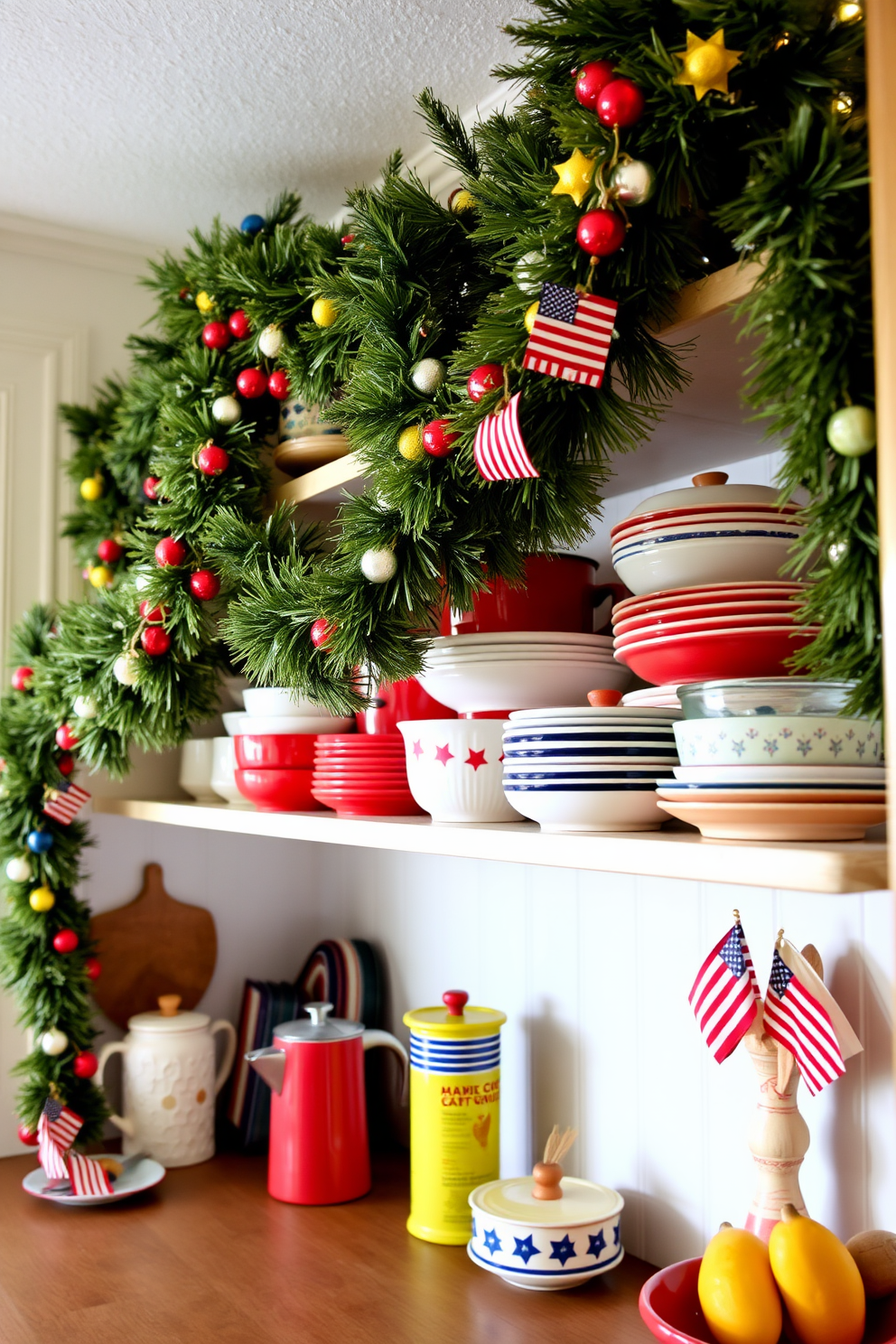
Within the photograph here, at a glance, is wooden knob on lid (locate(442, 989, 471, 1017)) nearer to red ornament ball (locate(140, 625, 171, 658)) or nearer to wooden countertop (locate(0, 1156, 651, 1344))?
wooden countertop (locate(0, 1156, 651, 1344))

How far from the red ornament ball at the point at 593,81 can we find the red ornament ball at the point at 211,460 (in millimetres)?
656

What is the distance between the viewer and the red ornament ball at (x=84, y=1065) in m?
1.49

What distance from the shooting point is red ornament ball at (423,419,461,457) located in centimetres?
80

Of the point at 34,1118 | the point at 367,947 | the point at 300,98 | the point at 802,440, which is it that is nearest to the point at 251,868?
the point at 367,947

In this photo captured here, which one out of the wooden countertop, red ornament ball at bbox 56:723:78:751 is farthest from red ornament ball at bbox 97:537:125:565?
the wooden countertop

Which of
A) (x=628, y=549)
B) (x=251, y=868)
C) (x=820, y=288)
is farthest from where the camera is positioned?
(x=251, y=868)

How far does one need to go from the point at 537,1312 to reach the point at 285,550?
2.56ft

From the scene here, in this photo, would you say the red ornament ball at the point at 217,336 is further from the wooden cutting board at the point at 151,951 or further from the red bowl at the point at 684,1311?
the red bowl at the point at 684,1311

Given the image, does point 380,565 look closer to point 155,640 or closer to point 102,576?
point 155,640

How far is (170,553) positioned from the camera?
125 cm

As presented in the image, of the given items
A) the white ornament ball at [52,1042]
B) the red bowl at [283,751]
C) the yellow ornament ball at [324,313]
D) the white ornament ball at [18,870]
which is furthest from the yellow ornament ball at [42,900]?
the yellow ornament ball at [324,313]

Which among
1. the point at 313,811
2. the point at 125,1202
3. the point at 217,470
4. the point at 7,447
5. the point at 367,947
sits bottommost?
the point at 125,1202

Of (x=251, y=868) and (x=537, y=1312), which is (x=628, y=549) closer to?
(x=537, y=1312)

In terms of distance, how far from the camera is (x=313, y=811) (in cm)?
127
